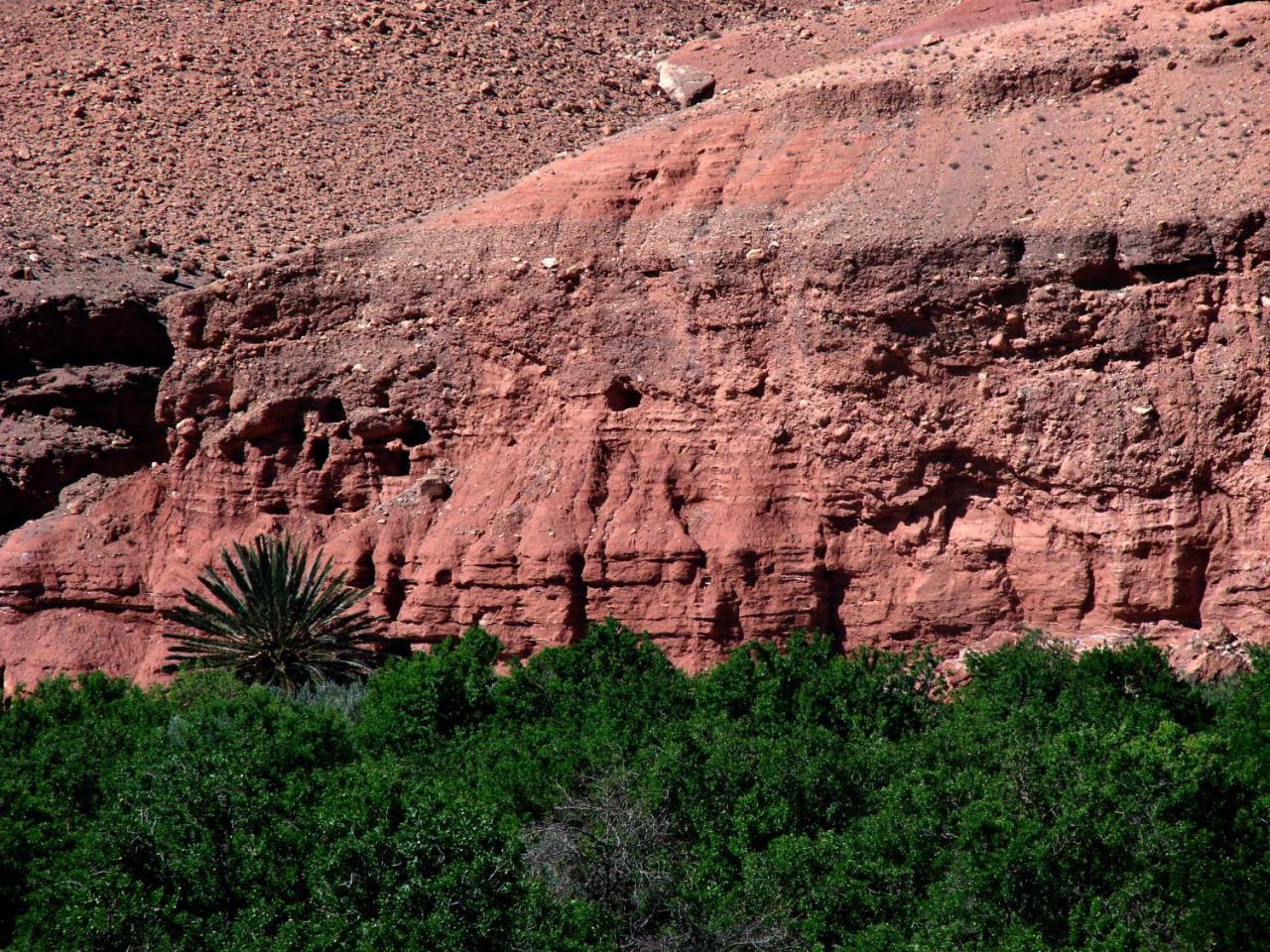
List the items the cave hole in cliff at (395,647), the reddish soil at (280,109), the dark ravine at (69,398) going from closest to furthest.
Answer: the cave hole in cliff at (395,647) < the dark ravine at (69,398) < the reddish soil at (280,109)

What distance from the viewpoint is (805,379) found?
53.7 ft

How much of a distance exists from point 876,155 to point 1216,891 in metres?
8.42

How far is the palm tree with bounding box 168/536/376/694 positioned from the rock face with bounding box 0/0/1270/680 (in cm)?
52

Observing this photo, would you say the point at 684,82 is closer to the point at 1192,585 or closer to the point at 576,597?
the point at 576,597

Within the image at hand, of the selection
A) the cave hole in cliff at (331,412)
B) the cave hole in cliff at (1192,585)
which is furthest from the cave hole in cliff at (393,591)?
the cave hole in cliff at (1192,585)

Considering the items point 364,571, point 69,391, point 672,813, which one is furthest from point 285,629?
Answer: point 69,391

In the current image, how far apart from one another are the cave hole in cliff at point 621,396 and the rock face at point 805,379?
0.09ft

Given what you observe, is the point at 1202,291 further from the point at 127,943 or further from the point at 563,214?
the point at 127,943

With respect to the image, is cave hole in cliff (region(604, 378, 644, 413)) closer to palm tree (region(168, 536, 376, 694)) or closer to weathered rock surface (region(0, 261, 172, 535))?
palm tree (region(168, 536, 376, 694))

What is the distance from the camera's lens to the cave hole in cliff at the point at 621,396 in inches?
679

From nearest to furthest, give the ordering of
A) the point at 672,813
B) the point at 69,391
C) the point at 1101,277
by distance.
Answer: the point at 672,813 → the point at 1101,277 → the point at 69,391

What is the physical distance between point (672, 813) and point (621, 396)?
5.47 meters

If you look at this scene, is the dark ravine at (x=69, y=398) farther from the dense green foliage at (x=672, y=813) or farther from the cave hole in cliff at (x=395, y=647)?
the dense green foliage at (x=672, y=813)

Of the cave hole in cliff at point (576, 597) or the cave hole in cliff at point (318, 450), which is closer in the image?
the cave hole in cliff at point (576, 597)
